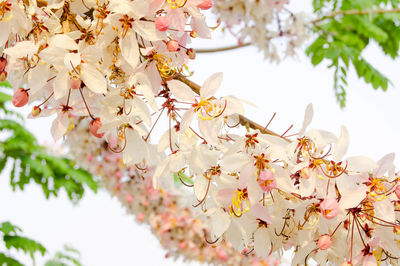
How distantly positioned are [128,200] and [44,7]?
15.4 feet

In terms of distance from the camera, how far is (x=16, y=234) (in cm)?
337

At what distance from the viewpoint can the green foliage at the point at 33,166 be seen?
17.1 feet

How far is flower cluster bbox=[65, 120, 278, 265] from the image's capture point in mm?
5375

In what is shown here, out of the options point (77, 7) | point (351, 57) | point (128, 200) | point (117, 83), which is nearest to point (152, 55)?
point (117, 83)

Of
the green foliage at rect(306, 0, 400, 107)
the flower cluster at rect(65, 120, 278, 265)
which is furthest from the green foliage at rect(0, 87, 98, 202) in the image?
the green foliage at rect(306, 0, 400, 107)

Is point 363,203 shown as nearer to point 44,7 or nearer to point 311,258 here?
point 311,258

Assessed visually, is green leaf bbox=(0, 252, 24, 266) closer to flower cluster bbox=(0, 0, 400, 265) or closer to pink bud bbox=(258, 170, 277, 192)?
flower cluster bbox=(0, 0, 400, 265)

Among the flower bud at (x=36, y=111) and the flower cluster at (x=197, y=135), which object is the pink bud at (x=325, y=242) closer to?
the flower cluster at (x=197, y=135)

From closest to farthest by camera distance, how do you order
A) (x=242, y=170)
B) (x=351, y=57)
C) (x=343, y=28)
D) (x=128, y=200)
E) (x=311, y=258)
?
(x=242, y=170)
(x=311, y=258)
(x=351, y=57)
(x=343, y=28)
(x=128, y=200)

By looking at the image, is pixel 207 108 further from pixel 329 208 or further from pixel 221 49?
pixel 221 49

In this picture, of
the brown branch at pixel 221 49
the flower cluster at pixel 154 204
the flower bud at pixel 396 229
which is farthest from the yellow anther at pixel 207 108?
the flower cluster at pixel 154 204

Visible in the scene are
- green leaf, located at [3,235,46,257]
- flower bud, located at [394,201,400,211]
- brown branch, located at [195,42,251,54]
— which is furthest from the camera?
green leaf, located at [3,235,46,257]

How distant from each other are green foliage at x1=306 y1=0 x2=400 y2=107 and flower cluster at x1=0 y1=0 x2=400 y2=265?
2.20 m

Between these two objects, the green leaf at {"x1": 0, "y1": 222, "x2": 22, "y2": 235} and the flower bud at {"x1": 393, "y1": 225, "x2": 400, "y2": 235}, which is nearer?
the flower bud at {"x1": 393, "y1": 225, "x2": 400, "y2": 235}
